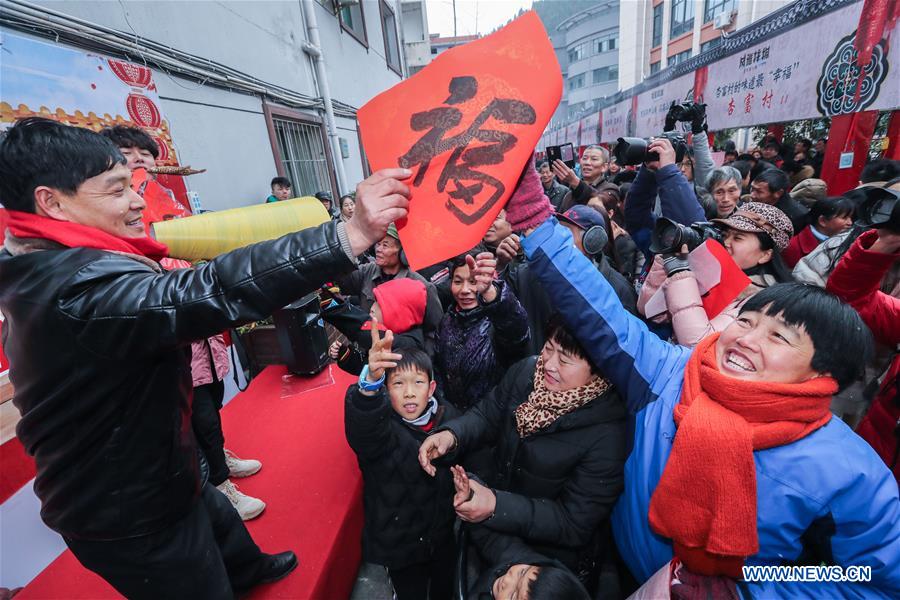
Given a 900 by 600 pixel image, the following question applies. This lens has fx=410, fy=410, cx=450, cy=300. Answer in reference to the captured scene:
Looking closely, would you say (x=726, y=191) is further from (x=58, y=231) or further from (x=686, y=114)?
(x=58, y=231)

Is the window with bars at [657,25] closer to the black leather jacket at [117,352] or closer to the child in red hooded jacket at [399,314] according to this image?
the child in red hooded jacket at [399,314]

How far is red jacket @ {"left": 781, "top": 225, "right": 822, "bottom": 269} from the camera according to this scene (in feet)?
9.16

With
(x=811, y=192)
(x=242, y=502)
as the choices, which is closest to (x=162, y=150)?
(x=242, y=502)

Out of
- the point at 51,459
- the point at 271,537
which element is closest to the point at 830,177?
the point at 271,537

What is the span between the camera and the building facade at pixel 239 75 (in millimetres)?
3119

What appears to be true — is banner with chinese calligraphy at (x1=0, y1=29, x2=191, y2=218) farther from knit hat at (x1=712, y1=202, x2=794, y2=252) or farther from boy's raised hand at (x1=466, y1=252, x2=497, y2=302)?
knit hat at (x1=712, y1=202, x2=794, y2=252)

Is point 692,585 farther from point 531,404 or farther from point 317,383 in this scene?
point 317,383

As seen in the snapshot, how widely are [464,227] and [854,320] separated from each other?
41.6 inches

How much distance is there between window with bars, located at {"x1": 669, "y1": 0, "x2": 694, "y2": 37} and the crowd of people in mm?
29360

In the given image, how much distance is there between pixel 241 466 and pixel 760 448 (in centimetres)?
238

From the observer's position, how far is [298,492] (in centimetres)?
217

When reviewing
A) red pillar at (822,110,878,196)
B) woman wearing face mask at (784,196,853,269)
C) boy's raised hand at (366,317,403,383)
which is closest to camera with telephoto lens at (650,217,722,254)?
boy's raised hand at (366,317,403,383)

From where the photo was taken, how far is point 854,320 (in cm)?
108

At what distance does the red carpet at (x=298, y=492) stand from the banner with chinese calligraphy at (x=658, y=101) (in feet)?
27.1
